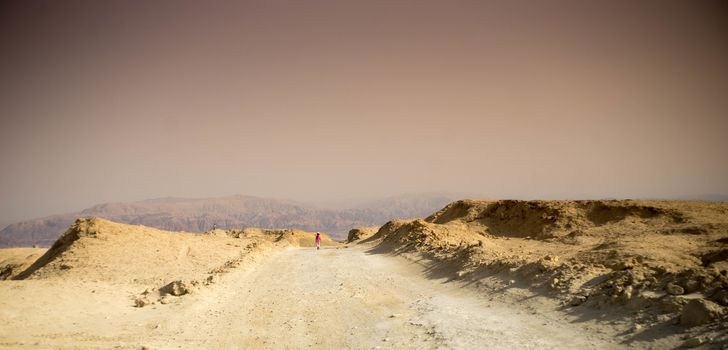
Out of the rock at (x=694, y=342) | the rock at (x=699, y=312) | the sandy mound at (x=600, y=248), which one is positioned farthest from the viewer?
the sandy mound at (x=600, y=248)

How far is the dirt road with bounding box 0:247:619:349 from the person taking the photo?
26.8 ft

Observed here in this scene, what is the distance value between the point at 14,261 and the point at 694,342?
39.4 metres

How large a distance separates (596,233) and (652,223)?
3098 millimetres

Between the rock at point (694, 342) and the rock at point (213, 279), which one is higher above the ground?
the rock at point (694, 342)

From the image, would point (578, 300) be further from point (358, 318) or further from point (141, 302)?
point (141, 302)

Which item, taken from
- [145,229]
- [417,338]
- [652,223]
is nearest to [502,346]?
[417,338]

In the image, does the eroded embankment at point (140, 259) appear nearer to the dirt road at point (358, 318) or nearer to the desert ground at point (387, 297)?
the desert ground at point (387, 297)

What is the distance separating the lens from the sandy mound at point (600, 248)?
7.95 m

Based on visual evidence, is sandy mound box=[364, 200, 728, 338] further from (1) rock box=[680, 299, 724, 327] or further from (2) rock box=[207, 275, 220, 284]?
(2) rock box=[207, 275, 220, 284]

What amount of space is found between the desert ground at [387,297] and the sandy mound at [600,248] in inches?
2.0

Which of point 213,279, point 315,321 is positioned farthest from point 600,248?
point 213,279

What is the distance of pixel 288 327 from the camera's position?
1002cm

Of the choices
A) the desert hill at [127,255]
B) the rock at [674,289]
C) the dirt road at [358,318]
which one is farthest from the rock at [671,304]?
the desert hill at [127,255]

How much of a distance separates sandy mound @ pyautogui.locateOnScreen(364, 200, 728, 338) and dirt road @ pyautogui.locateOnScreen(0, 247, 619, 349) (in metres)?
1.33
